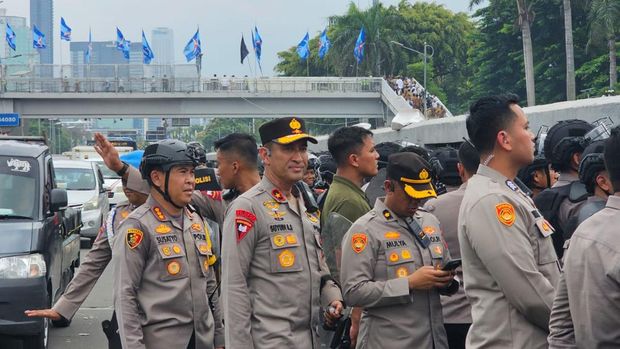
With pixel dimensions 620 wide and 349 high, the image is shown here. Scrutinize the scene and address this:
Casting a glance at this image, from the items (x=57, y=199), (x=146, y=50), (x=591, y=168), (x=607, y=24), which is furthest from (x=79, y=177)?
(x=146, y=50)

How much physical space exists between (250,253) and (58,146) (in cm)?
13702

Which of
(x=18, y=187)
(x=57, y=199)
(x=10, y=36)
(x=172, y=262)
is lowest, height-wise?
(x=172, y=262)

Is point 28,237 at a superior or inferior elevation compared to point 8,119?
inferior

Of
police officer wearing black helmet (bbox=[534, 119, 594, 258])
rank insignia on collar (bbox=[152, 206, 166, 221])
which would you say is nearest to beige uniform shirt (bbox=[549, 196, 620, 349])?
police officer wearing black helmet (bbox=[534, 119, 594, 258])

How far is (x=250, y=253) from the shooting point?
207 inches

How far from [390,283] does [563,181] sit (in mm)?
1314

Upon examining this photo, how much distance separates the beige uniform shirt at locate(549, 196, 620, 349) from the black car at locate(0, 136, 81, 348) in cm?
605

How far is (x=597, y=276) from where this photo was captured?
11.4ft

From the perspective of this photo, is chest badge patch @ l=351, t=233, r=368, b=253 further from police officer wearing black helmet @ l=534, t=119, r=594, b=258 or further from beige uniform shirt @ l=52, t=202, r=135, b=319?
beige uniform shirt @ l=52, t=202, r=135, b=319

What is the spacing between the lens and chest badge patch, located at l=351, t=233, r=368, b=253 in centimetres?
551

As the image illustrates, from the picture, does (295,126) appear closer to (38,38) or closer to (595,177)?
(595,177)

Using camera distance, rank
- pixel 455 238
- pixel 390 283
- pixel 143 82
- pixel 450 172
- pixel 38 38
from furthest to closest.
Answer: pixel 38 38 < pixel 143 82 < pixel 450 172 < pixel 455 238 < pixel 390 283

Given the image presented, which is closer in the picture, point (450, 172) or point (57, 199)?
point (450, 172)

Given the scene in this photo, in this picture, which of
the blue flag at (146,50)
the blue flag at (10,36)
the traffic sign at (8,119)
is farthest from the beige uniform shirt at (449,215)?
the blue flag at (146,50)
